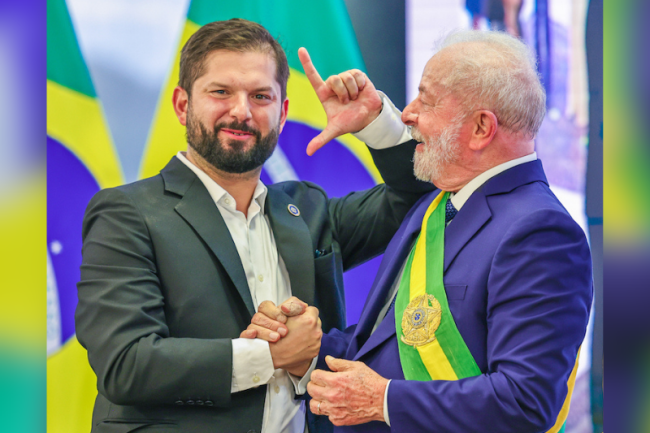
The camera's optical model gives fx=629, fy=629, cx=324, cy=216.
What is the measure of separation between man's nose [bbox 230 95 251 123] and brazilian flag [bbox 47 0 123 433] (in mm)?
917

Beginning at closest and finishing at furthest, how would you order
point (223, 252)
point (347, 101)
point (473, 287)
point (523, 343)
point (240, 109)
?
point (523, 343), point (473, 287), point (223, 252), point (240, 109), point (347, 101)

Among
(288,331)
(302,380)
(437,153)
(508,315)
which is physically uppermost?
(437,153)

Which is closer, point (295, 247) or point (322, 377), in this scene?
point (322, 377)

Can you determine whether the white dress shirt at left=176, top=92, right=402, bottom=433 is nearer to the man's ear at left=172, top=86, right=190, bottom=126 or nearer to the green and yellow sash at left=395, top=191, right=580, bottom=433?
the man's ear at left=172, top=86, right=190, bottom=126

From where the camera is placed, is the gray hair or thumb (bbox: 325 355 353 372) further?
the gray hair

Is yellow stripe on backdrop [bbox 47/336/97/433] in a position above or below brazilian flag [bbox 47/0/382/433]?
below

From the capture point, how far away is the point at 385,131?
249 centimetres

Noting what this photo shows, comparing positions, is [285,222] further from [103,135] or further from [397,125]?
[103,135]

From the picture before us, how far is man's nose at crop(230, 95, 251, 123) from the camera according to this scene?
2352 millimetres

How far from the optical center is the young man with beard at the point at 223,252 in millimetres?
2006

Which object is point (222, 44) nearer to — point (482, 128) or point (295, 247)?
point (295, 247)

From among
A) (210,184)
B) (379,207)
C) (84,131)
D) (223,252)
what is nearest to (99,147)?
(84,131)

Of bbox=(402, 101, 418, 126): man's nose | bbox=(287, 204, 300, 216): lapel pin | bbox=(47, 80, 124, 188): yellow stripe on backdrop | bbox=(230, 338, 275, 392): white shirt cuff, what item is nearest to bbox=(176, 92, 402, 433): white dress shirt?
bbox=(230, 338, 275, 392): white shirt cuff

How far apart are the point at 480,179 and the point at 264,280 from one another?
2.86ft
